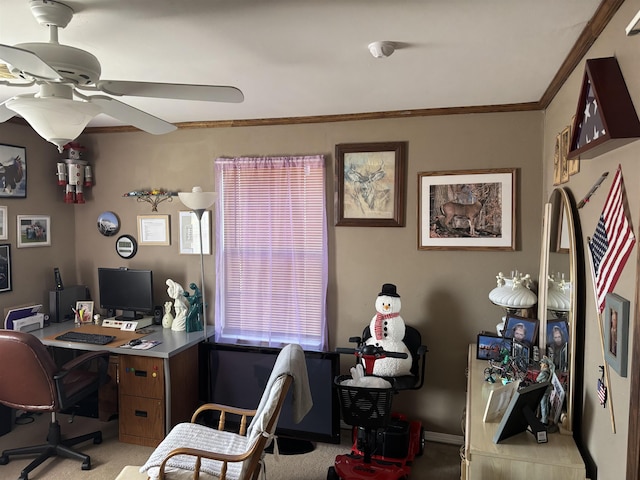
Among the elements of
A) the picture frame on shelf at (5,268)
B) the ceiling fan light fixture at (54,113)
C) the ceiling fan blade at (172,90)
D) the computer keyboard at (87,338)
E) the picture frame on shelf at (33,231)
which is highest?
the ceiling fan blade at (172,90)

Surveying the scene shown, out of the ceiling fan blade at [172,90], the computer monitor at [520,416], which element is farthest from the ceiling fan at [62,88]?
the computer monitor at [520,416]

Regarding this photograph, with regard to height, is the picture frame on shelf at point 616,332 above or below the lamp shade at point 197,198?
below

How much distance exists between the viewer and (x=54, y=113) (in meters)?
1.56

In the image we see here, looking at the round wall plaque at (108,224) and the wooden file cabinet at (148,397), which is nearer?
the wooden file cabinet at (148,397)

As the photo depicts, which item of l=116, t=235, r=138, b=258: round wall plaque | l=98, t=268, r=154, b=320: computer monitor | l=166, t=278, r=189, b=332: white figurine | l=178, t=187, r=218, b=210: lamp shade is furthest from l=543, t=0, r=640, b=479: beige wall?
l=116, t=235, r=138, b=258: round wall plaque

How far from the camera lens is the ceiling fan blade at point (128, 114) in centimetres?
180

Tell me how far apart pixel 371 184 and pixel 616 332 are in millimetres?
2107

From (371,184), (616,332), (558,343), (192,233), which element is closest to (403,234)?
(371,184)

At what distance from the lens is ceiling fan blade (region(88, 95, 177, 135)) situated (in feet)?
5.90

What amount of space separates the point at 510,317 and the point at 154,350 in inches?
88.7

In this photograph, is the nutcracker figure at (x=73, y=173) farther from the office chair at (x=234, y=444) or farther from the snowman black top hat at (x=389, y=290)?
the snowman black top hat at (x=389, y=290)

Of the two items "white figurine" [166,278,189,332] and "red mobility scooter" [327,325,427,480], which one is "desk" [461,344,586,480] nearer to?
"red mobility scooter" [327,325,427,480]

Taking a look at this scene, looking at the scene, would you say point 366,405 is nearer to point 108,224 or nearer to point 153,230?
point 153,230

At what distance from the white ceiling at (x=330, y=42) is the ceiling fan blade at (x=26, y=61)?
336mm
